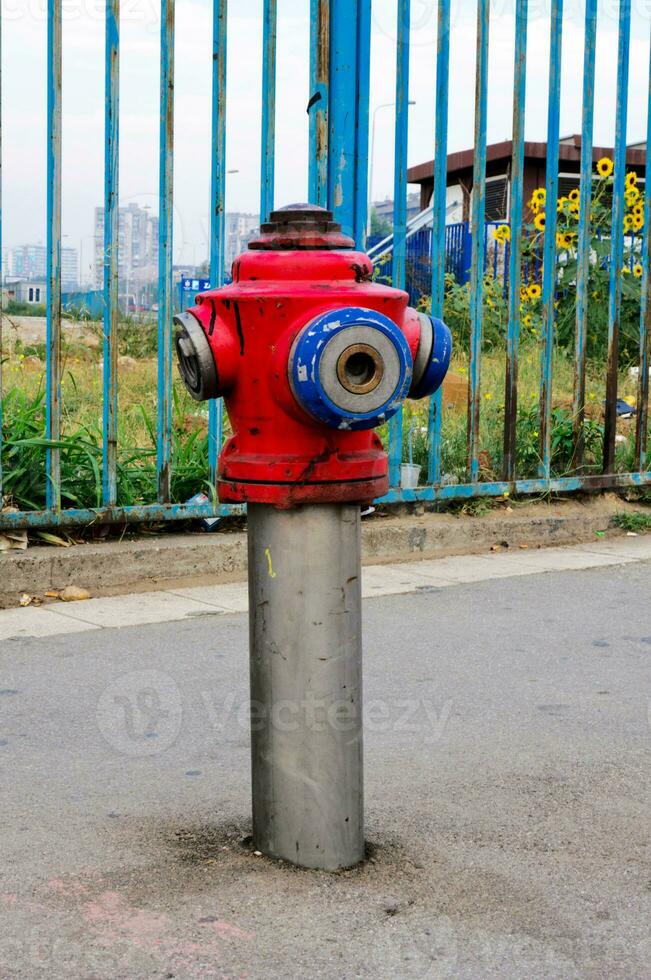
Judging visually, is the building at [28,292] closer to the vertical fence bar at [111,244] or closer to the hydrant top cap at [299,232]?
the vertical fence bar at [111,244]

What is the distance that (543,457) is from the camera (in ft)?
Result: 19.7

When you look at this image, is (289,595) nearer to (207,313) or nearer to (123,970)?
(207,313)

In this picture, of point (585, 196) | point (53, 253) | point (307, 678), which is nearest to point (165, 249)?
point (53, 253)

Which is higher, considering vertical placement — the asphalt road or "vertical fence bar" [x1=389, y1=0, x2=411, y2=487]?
"vertical fence bar" [x1=389, y1=0, x2=411, y2=487]

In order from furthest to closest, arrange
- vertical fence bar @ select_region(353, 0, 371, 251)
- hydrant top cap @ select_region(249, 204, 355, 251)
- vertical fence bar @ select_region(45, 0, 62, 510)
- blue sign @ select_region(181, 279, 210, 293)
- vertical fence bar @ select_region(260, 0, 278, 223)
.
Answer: blue sign @ select_region(181, 279, 210, 293) → vertical fence bar @ select_region(353, 0, 371, 251) → vertical fence bar @ select_region(260, 0, 278, 223) → vertical fence bar @ select_region(45, 0, 62, 510) → hydrant top cap @ select_region(249, 204, 355, 251)

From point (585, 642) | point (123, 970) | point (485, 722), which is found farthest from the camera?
point (585, 642)

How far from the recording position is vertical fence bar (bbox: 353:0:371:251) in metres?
5.14

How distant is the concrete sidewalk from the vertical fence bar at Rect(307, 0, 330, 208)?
1597 mm

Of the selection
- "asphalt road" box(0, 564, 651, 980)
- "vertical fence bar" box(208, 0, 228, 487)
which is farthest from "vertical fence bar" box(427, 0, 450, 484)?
"asphalt road" box(0, 564, 651, 980)

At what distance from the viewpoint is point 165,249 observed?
4.85 meters

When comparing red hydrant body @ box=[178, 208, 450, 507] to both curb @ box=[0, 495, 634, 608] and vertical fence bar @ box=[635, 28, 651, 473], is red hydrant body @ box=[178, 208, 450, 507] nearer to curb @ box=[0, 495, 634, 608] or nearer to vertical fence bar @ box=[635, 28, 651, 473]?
curb @ box=[0, 495, 634, 608]

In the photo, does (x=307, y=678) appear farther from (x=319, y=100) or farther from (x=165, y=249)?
(x=319, y=100)

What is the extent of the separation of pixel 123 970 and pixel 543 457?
4348 millimetres

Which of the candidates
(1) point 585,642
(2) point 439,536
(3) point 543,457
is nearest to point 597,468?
(3) point 543,457
